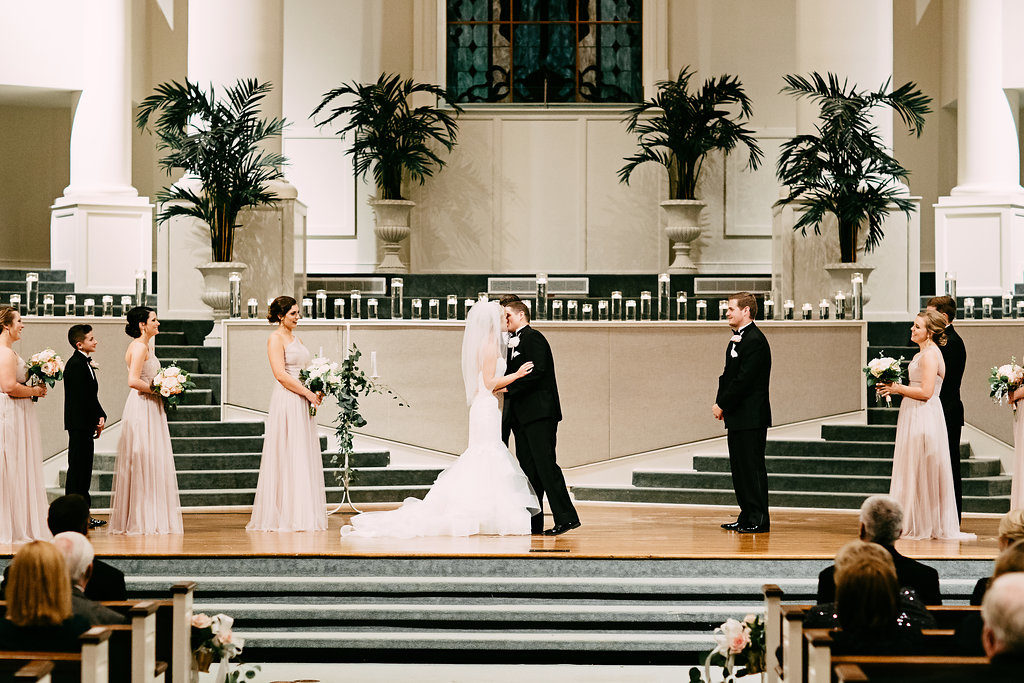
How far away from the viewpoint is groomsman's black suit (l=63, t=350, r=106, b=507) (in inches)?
362

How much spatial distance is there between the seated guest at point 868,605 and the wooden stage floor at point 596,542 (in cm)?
310

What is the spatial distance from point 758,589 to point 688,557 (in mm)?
444

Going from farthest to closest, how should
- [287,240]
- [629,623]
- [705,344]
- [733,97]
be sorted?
[733,97] < [287,240] < [705,344] < [629,623]

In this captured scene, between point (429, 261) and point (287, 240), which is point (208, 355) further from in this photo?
point (429, 261)

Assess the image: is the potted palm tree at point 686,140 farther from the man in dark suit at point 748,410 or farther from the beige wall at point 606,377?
the man in dark suit at point 748,410

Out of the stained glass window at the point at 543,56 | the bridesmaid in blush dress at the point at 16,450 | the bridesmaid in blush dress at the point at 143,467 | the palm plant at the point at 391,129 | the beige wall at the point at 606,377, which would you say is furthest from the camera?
the stained glass window at the point at 543,56

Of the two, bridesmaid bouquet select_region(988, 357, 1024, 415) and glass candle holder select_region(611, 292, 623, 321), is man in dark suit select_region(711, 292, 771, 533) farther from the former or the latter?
glass candle holder select_region(611, 292, 623, 321)

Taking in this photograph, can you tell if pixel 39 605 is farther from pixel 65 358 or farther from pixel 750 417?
pixel 65 358

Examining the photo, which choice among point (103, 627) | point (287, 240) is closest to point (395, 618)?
point (103, 627)

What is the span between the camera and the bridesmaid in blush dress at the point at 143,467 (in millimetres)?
8852

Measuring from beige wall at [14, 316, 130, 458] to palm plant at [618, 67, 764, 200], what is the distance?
629 centimetres

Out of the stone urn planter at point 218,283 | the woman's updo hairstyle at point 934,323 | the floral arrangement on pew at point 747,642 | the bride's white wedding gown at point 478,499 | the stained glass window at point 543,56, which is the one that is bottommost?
the floral arrangement on pew at point 747,642

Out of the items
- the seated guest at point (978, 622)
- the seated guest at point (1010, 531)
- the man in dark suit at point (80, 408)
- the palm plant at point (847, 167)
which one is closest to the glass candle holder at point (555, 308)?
the palm plant at point (847, 167)

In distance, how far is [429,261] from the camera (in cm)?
1639
